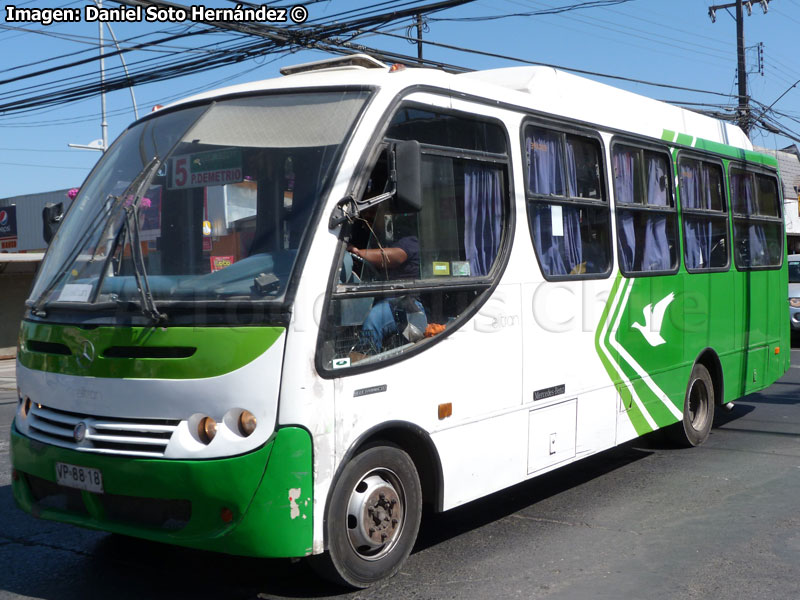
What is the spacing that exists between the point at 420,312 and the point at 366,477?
979 millimetres

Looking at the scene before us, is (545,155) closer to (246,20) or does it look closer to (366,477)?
(366,477)

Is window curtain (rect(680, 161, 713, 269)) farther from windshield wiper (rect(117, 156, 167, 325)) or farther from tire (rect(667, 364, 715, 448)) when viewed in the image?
windshield wiper (rect(117, 156, 167, 325))

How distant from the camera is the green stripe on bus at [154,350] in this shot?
14.1 ft

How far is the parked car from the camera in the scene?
1823 centimetres

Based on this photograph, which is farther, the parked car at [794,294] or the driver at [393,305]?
the parked car at [794,294]

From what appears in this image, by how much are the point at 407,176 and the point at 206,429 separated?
162 cm

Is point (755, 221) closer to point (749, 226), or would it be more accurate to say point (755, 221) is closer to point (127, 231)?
point (749, 226)

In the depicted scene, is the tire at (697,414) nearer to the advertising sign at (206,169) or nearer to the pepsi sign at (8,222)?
the advertising sign at (206,169)

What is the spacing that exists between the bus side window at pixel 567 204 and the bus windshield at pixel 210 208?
174 centimetres

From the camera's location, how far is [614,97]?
7.45 metres

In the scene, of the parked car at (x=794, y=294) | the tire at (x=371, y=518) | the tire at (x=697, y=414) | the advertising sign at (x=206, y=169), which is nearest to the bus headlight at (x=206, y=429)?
the tire at (x=371, y=518)

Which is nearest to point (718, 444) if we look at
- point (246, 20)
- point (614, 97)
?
point (614, 97)

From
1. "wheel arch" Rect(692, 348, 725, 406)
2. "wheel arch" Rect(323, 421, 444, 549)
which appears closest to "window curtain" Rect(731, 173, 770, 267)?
"wheel arch" Rect(692, 348, 725, 406)

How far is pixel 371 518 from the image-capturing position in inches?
188
